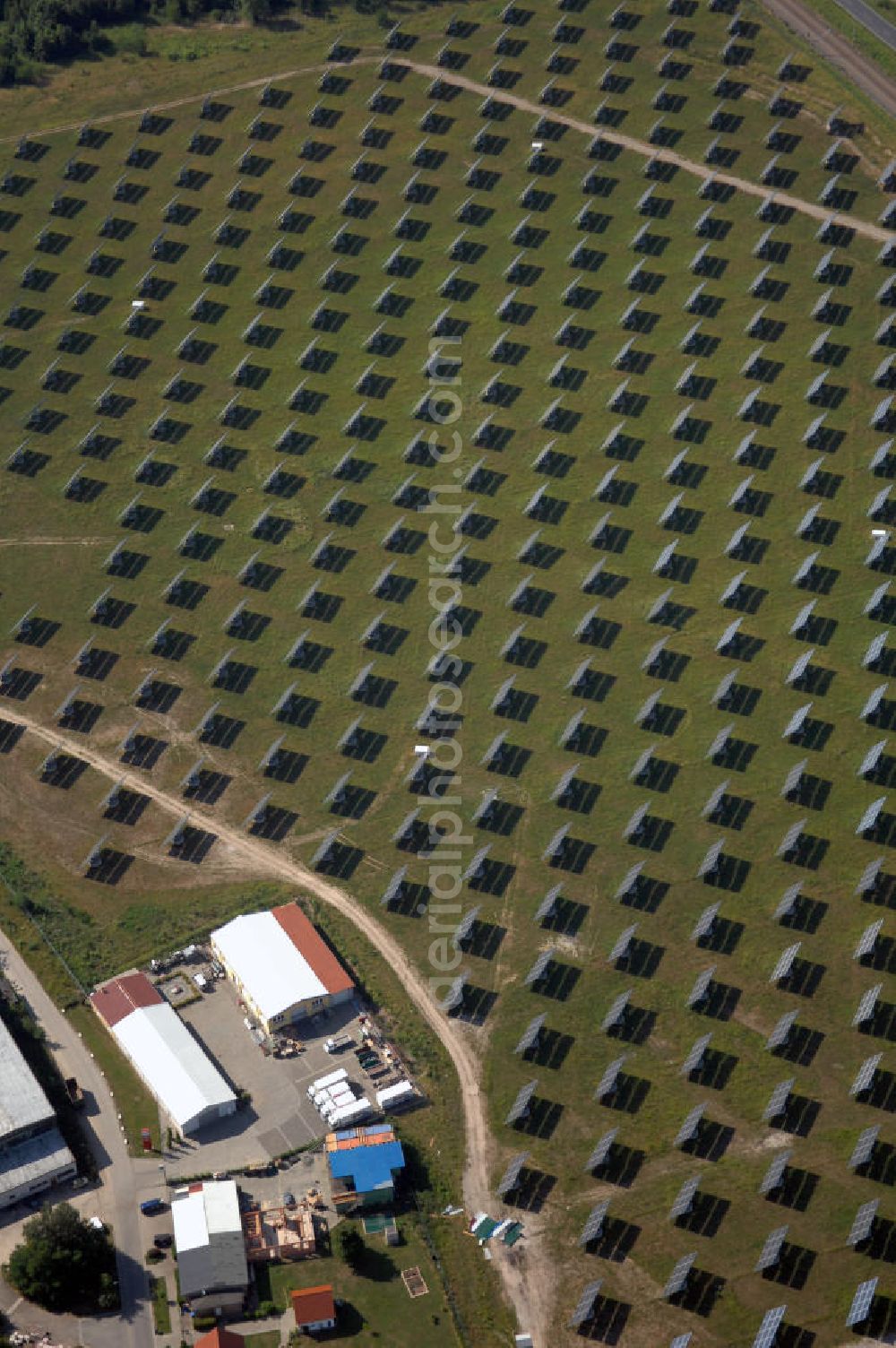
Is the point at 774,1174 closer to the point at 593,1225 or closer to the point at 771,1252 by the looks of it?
the point at 771,1252

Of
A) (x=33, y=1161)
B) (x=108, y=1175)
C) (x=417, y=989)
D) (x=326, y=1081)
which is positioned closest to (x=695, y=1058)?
(x=417, y=989)

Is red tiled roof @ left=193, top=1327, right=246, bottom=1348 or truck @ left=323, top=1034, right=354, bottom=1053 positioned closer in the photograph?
red tiled roof @ left=193, top=1327, right=246, bottom=1348

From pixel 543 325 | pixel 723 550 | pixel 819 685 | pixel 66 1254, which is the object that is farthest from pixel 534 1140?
pixel 543 325

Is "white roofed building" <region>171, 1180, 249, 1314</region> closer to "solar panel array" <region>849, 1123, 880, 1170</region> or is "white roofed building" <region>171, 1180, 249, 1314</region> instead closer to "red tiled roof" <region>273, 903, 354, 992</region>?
"red tiled roof" <region>273, 903, 354, 992</region>

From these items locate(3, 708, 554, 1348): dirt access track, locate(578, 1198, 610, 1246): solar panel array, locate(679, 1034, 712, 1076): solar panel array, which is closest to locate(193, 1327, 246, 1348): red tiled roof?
locate(3, 708, 554, 1348): dirt access track

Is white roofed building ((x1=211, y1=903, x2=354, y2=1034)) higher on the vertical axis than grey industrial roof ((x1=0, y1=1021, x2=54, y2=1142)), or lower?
higher

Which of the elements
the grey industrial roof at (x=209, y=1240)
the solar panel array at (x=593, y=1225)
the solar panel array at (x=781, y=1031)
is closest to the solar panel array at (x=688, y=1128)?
the solar panel array at (x=593, y=1225)

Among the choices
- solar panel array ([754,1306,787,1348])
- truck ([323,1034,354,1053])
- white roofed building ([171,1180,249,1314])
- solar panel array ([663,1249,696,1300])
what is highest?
solar panel array ([754,1306,787,1348])

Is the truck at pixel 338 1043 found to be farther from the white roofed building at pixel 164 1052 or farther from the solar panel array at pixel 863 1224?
the solar panel array at pixel 863 1224
